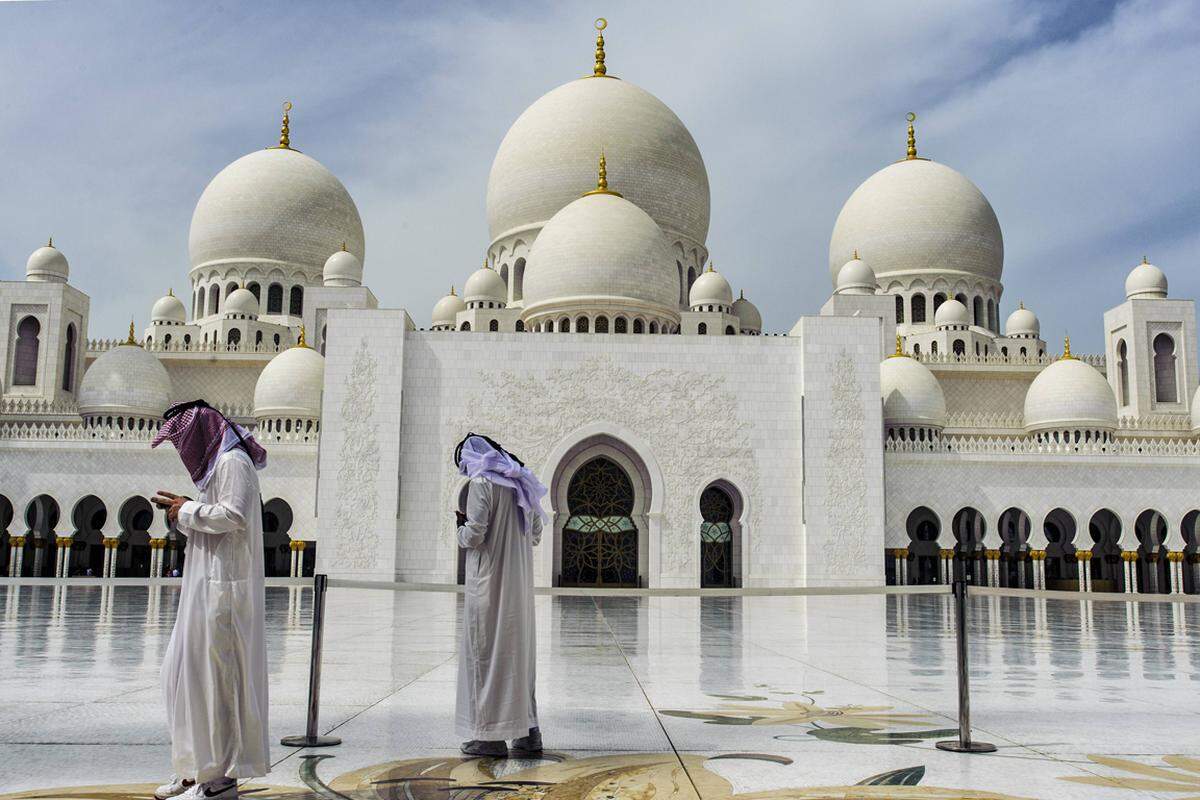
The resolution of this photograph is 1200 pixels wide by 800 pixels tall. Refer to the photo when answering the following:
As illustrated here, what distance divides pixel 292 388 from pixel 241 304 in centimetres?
527

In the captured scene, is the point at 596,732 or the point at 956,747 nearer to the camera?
the point at 956,747

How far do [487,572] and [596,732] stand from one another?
695 mm

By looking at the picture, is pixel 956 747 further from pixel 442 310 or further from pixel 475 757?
pixel 442 310

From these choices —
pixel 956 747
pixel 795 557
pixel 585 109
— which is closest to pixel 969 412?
pixel 795 557

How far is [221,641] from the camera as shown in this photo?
3104mm

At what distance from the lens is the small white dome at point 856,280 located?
83.6 feet

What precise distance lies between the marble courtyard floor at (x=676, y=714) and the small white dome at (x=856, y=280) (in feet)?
57.2

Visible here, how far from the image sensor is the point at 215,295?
2880 cm

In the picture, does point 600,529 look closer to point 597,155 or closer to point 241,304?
point 597,155

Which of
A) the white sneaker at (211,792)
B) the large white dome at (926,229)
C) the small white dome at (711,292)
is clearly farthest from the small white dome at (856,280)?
the white sneaker at (211,792)

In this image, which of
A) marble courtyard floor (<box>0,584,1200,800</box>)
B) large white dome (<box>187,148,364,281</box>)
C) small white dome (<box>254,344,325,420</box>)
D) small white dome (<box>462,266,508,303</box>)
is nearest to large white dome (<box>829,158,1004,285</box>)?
small white dome (<box>462,266,508,303</box>)

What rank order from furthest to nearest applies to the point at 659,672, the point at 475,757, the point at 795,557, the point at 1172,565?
the point at 1172,565 < the point at 795,557 < the point at 659,672 < the point at 475,757

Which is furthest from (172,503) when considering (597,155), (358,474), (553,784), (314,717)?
(597,155)

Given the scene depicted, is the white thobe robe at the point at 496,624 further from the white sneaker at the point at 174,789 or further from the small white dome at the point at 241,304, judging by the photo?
the small white dome at the point at 241,304
